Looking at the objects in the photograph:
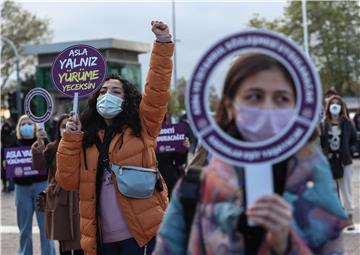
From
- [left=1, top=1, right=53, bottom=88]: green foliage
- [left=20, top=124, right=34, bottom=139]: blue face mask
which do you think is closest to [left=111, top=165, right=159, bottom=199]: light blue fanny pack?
[left=20, top=124, right=34, bottom=139]: blue face mask

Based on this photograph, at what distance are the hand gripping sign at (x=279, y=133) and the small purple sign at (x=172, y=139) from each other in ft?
17.8

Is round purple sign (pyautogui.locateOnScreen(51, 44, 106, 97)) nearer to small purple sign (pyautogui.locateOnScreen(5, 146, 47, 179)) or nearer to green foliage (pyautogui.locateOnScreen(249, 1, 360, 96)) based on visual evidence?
small purple sign (pyautogui.locateOnScreen(5, 146, 47, 179))

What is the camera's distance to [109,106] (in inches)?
181

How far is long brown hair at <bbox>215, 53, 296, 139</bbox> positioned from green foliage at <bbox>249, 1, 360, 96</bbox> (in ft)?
134

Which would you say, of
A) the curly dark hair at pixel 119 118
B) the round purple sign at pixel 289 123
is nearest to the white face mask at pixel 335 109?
the curly dark hair at pixel 119 118

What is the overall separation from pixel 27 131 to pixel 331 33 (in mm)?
36511

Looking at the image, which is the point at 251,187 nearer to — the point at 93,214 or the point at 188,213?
the point at 188,213

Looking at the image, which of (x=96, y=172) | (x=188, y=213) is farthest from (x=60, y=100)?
(x=188, y=213)

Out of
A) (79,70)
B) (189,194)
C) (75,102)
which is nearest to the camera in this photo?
(189,194)

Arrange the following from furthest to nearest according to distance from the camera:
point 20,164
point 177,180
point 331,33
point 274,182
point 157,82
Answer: point 331,33
point 20,164
point 177,180
point 157,82
point 274,182

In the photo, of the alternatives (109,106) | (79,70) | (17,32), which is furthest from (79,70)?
(17,32)

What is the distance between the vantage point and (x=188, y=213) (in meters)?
2.43

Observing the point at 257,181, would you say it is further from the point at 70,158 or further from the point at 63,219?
the point at 63,219

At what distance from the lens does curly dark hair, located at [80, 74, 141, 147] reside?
180 inches
